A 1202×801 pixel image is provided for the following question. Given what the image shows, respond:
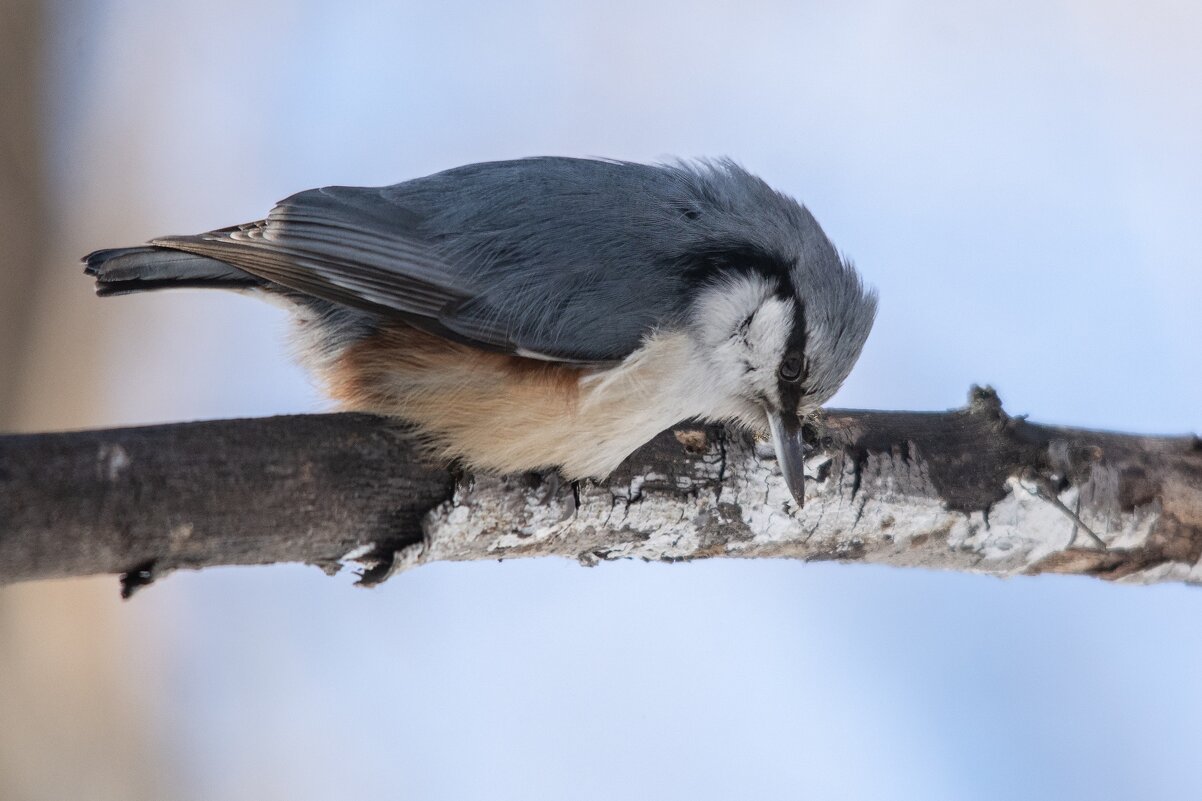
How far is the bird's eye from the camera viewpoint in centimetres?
218

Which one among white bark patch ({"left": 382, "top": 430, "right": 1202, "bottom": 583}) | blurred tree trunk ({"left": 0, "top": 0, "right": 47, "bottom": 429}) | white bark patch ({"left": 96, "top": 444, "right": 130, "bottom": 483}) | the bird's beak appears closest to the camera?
white bark patch ({"left": 96, "top": 444, "right": 130, "bottom": 483})

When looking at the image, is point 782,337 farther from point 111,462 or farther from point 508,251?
point 111,462

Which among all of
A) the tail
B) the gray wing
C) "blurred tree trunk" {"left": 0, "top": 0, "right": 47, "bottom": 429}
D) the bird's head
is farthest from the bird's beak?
"blurred tree trunk" {"left": 0, "top": 0, "right": 47, "bottom": 429}

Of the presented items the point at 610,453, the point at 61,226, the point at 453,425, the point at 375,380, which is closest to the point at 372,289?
the point at 375,380

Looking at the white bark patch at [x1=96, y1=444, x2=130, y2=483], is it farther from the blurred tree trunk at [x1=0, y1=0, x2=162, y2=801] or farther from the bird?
the blurred tree trunk at [x1=0, y1=0, x2=162, y2=801]

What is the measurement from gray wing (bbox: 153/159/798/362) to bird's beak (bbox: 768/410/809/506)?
1.14 ft

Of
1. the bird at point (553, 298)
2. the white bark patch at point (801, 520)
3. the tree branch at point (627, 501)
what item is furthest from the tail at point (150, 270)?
the white bark patch at point (801, 520)

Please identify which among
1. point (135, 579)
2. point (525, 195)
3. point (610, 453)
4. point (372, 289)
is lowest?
point (135, 579)

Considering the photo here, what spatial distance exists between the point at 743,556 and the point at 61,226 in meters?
2.19

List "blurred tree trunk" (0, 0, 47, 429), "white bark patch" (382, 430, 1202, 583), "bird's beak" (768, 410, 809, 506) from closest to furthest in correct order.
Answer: "white bark patch" (382, 430, 1202, 583), "bird's beak" (768, 410, 809, 506), "blurred tree trunk" (0, 0, 47, 429)

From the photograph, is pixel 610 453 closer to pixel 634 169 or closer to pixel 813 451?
pixel 813 451

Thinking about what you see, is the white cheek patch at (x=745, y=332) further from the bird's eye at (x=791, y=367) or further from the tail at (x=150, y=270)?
the tail at (x=150, y=270)

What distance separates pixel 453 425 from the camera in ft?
6.22

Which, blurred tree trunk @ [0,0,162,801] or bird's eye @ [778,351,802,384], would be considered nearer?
bird's eye @ [778,351,802,384]
